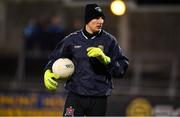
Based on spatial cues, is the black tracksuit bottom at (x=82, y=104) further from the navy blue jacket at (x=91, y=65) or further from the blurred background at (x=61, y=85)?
the blurred background at (x=61, y=85)

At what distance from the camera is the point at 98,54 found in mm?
8250

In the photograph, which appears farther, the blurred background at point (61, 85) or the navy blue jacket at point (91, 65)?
the blurred background at point (61, 85)

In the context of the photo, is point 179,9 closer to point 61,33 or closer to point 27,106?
point 61,33

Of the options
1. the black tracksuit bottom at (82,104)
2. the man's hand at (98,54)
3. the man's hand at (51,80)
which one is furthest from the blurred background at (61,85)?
the man's hand at (98,54)

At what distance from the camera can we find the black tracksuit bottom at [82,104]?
28.2 ft

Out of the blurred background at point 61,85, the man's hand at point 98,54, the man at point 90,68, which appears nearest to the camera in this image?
the man's hand at point 98,54

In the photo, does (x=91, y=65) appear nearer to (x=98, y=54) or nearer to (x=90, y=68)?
(x=90, y=68)

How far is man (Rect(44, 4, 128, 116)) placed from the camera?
853 centimetres

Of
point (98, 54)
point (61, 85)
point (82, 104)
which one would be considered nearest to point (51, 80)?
point (82, 104)

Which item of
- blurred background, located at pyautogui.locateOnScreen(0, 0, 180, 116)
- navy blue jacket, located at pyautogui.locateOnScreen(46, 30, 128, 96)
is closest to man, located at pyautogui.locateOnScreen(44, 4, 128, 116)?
navy blue jacket, located at pyautogui.locateOnScreen(46, 30, 128, 96)

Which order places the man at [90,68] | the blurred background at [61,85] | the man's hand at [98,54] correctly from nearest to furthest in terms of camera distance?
the man's hand at [98,54]
the man at [90,68]
the blurred background at [61,85]

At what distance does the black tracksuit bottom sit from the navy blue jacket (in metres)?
0.07

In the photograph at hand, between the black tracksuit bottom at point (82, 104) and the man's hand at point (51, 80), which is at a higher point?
the man's hand at point (51, 80)

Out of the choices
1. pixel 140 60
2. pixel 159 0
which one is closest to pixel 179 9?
pixel 159 0
